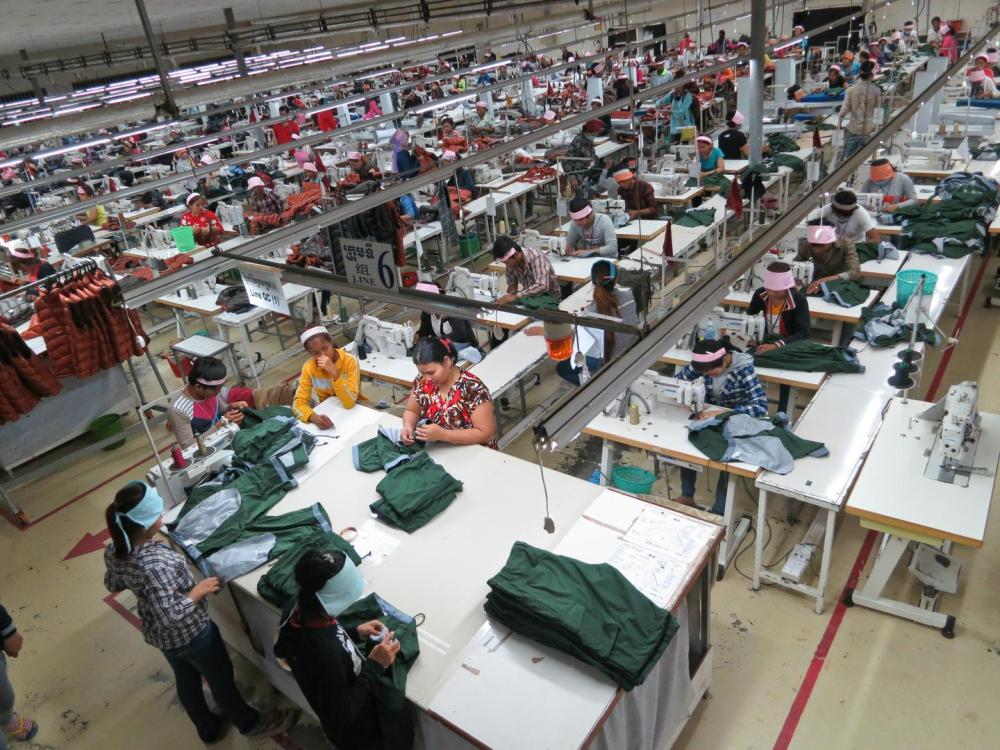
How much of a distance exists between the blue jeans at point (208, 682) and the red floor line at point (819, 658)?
9.95 ft

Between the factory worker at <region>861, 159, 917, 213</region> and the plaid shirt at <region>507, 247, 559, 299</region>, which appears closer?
the plaid shirt at <region>507, 247, 559, 299</region>

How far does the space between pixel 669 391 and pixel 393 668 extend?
275cm

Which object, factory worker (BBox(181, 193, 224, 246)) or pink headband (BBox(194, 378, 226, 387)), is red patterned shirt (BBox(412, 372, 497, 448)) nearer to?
pink headband (BBox(194, 378, 226, 387))

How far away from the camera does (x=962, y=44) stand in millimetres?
18078

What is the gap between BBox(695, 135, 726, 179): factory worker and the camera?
10.5 meters

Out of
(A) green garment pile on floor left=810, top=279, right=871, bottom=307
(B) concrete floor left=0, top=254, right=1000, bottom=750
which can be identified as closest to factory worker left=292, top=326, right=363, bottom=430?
(B) concrete floor left=0, top=254, right=1000, bottom=750

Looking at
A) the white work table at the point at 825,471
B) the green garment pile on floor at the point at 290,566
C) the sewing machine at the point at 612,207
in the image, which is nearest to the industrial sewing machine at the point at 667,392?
the white work table at the point at 825,471

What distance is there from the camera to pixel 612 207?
888cm

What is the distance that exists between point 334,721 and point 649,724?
143cm

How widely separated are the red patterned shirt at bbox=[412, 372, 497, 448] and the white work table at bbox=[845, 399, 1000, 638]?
2.31 m

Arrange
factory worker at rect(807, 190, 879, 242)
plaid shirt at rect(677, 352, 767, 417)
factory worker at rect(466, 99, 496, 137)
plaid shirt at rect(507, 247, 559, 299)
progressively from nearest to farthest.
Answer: plaid shirt at rect(677, 352, 767, 417) < plaid shirt at rect(507, 247, 559, 299) < factory worker at rect(807, 190, 879, 242) < factory worker at rect(466, 99, 496, 137)

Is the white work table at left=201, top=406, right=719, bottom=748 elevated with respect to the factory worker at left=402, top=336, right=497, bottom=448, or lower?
lower

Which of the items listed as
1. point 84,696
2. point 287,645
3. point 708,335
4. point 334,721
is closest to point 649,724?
point 334,721

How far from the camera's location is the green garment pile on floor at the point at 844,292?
247 inches
